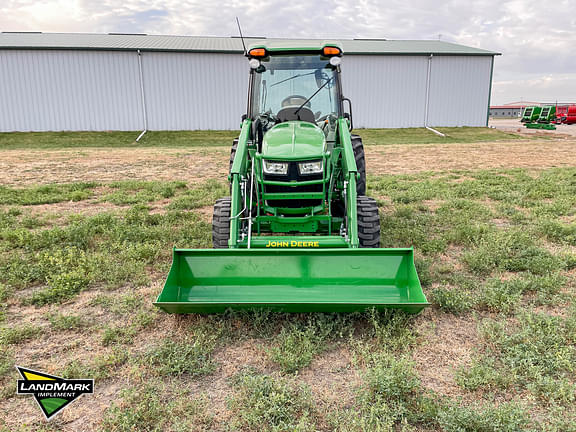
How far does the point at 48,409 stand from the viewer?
8.61 feet

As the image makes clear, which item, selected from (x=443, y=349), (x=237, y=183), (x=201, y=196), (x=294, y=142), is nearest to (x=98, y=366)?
(x=237, y=183)

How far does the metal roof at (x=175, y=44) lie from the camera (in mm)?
22500

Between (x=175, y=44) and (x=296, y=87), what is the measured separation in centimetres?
2182

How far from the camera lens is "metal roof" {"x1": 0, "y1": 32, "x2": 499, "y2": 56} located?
22.5 metres

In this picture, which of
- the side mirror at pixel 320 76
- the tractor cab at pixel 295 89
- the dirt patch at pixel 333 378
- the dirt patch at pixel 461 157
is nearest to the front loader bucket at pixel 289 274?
the dirt patch at pixel 333 378

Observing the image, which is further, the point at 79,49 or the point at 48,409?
the point at 79,49

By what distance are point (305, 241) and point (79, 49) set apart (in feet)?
74.1

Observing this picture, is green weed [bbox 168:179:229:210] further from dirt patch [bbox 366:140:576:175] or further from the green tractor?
dirt patch [bbox 366:140:576:175]

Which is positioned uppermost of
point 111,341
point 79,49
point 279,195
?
point 79,49

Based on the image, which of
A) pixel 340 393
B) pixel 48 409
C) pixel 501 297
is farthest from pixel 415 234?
pixel 48 409

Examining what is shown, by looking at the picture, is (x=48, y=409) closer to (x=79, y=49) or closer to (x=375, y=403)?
(x=375, y=403)

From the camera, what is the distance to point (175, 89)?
23156 mm

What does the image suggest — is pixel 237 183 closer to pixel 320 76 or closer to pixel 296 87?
pixel 296 87

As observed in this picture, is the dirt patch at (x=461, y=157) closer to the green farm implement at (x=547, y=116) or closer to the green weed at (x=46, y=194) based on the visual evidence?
the green weed at (x=46, y=194)
